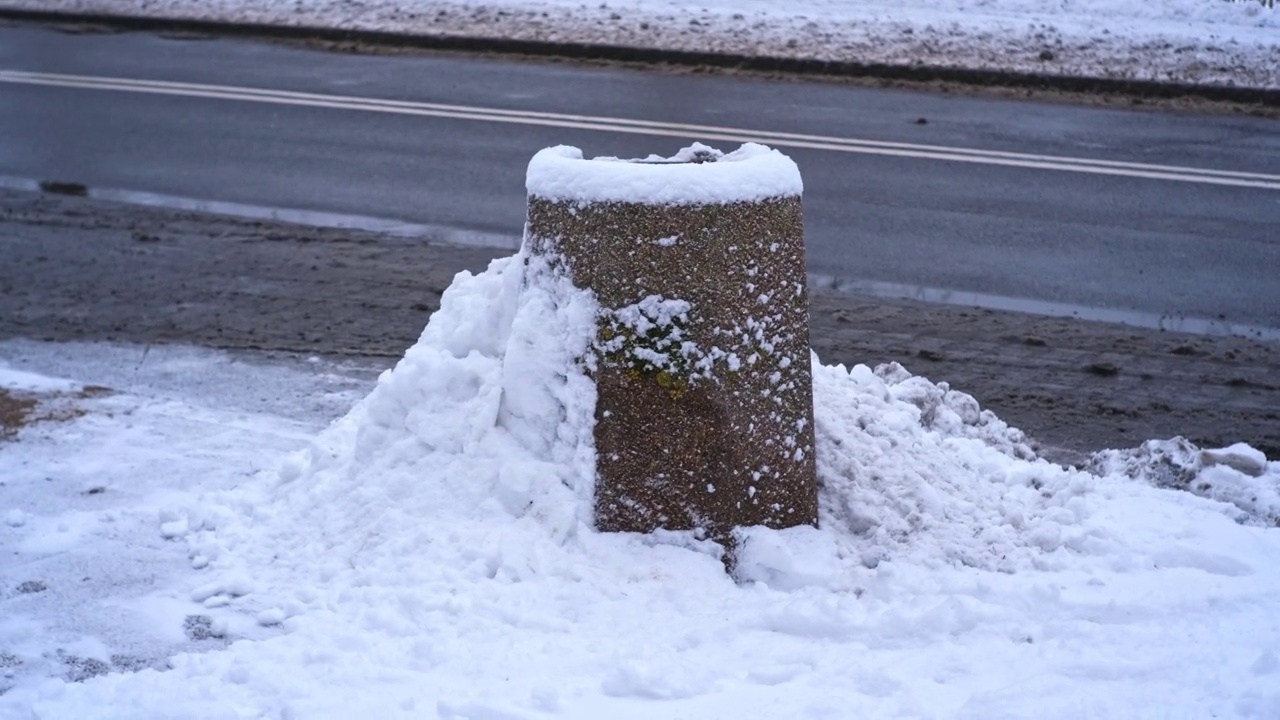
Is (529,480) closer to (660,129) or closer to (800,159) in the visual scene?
(800,159)

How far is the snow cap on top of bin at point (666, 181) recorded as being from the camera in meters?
3.43

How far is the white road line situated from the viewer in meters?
9.56

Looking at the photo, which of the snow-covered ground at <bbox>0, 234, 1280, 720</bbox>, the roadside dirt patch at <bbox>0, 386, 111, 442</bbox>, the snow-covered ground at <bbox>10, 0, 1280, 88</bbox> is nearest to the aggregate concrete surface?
the roadside dirt patch at <bbox>0, 386, 111, 442</bbox>

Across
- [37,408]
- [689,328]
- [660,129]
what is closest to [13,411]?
[37,408]

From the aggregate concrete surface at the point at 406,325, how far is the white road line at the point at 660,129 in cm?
340

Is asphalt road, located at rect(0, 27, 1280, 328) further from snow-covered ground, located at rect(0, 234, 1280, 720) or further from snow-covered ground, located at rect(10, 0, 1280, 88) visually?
snow-covered ground, located at rect(0, 234, 1280, 720)

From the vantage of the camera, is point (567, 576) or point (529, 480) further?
point (529, 480)

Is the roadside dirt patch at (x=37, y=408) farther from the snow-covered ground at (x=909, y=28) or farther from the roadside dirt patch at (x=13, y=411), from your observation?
the snow-covered ground at (x=909, y=28)

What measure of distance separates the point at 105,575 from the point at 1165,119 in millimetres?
9775

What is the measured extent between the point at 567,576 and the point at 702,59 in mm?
9955

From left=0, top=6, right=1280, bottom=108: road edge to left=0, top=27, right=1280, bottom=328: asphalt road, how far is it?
37 centimetres

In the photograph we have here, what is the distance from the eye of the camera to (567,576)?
3.43 meters

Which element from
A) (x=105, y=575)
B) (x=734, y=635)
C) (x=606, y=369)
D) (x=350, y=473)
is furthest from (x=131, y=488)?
(x=734, y=635)

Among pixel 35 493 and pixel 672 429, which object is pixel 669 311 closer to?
pixel 672 429
